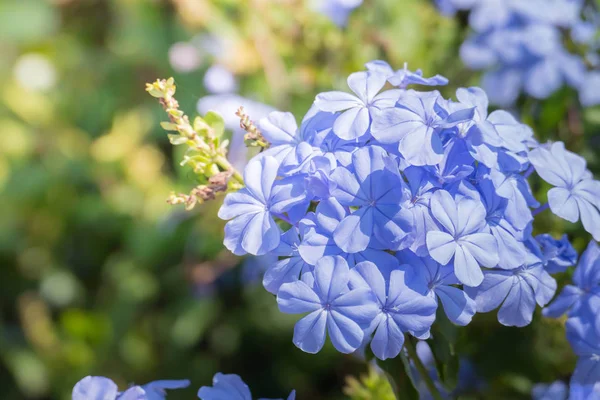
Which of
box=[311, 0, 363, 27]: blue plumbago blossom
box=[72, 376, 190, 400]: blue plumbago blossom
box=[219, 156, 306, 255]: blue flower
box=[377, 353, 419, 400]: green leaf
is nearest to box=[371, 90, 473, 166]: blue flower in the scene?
box=[219, 156, 306, 255]: blue flower

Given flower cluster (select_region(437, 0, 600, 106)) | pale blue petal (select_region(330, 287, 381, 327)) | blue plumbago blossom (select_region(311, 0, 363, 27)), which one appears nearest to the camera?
pale blue petal (select_region(330, 287, 381, 327))

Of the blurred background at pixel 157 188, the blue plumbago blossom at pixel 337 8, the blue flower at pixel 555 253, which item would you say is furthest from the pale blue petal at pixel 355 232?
the blue plumbago blossom at pixel 337 8

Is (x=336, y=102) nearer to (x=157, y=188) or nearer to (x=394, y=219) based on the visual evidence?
(x=394, y=219)

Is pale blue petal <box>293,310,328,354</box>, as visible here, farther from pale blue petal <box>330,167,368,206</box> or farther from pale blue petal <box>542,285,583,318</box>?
pale blue petal <box>542,285,583,318</box>

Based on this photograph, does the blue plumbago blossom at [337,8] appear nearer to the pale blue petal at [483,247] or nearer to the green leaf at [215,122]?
the green leaf at [215,122]

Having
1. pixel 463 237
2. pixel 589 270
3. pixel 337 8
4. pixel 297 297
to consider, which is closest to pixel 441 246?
pixel 463 237
